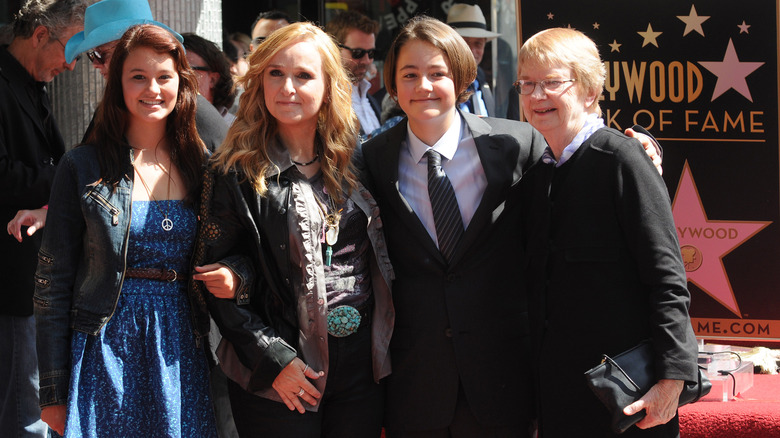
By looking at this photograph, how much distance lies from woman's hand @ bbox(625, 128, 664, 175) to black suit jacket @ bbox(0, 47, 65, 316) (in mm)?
2319

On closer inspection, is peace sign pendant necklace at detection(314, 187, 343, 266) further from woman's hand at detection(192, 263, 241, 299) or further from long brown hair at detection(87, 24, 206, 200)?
long brown hair at detection(87, 24, 206, 200)

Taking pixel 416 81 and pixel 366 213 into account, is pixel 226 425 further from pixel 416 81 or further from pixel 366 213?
pixel 416 81

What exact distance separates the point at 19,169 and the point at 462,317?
6.28ft

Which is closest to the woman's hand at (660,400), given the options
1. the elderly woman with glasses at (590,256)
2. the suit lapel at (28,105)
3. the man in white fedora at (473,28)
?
the elderly woman with glasses at (590,256)

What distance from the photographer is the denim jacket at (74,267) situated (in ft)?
8.29

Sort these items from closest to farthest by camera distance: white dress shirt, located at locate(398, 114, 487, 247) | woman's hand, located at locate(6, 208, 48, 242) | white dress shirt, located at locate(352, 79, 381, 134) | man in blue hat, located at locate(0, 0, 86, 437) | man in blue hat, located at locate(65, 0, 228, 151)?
1. white dress shirt, located at locate(398, 114, 487, 247)
2. woman's hand, located at locate(6, 208, 48, 242)
3. man in blue hat, located at locate(65, 0, 228, 151)
4. man in blue hat, located at locate(0, 0, 86, 437)
5. white dress shirt, located at locate(352, 79, 381, 134)

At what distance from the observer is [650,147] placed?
2645 millimetres

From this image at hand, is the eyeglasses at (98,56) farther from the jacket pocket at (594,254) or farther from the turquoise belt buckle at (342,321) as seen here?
the jacket pocket at (594,254)

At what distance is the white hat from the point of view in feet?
18.5

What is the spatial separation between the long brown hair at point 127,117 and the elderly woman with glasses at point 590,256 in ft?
3.65

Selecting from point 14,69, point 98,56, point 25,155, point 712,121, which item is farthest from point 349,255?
point 712,121

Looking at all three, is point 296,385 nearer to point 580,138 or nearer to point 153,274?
point 153,274

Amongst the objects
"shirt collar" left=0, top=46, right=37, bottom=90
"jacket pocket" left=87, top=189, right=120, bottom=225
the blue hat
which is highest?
the blue hat

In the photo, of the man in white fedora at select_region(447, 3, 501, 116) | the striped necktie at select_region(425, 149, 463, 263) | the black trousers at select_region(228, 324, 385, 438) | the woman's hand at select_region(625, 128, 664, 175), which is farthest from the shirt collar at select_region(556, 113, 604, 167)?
the man in white fedora at select_region(447, 3, 501, 116)
